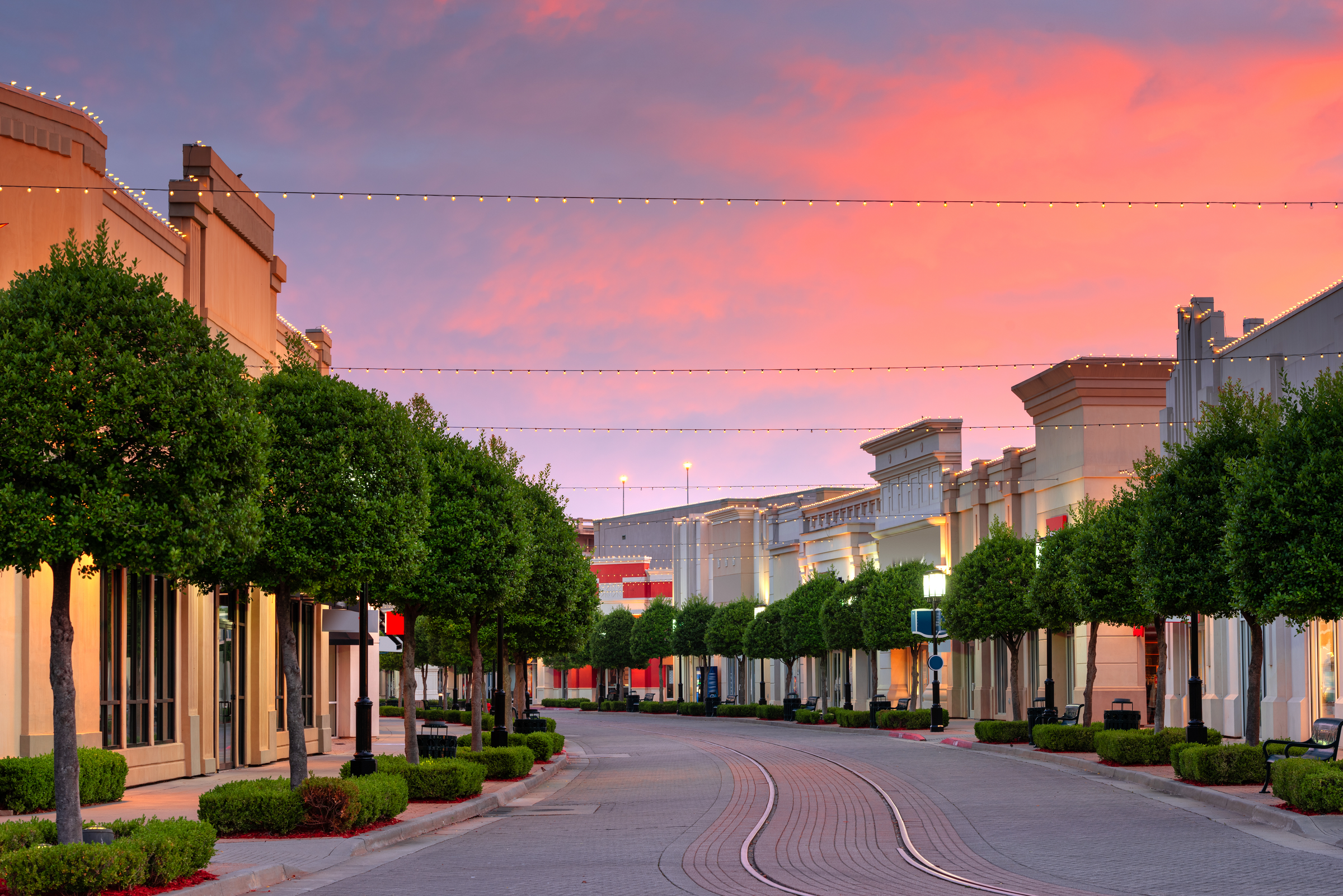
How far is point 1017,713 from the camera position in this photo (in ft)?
134

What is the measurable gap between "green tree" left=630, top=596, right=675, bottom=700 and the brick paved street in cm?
5850

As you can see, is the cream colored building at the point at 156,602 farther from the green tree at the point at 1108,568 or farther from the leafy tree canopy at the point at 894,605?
the leafy tree canopy at the point at 894,605

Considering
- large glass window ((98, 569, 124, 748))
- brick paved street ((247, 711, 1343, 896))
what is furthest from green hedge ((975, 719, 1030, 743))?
large glass window ((98, 569, 124, 748))

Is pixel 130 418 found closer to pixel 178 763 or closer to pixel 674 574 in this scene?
pixel 178 763

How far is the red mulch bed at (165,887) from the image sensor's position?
39.9 feet

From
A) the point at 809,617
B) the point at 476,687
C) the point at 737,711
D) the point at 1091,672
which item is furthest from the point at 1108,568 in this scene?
the point at 737,711

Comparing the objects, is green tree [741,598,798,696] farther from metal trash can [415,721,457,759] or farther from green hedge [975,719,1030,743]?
metal trash can [415,721,457,759]

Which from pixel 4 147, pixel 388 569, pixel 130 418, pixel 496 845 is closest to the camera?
pixel 130 418

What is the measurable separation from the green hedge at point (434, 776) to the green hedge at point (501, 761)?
158 inches

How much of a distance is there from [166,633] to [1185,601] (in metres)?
18.6

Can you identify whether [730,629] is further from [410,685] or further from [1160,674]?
[410,685]

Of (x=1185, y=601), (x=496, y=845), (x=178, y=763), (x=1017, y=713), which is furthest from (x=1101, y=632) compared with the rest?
(x=496, y=845)

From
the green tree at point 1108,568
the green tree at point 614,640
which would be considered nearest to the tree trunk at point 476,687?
the green tree at point 1108,568

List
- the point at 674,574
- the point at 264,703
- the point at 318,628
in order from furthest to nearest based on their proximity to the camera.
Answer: the point at 674,574
the point at 318,628
the point at 264,703
